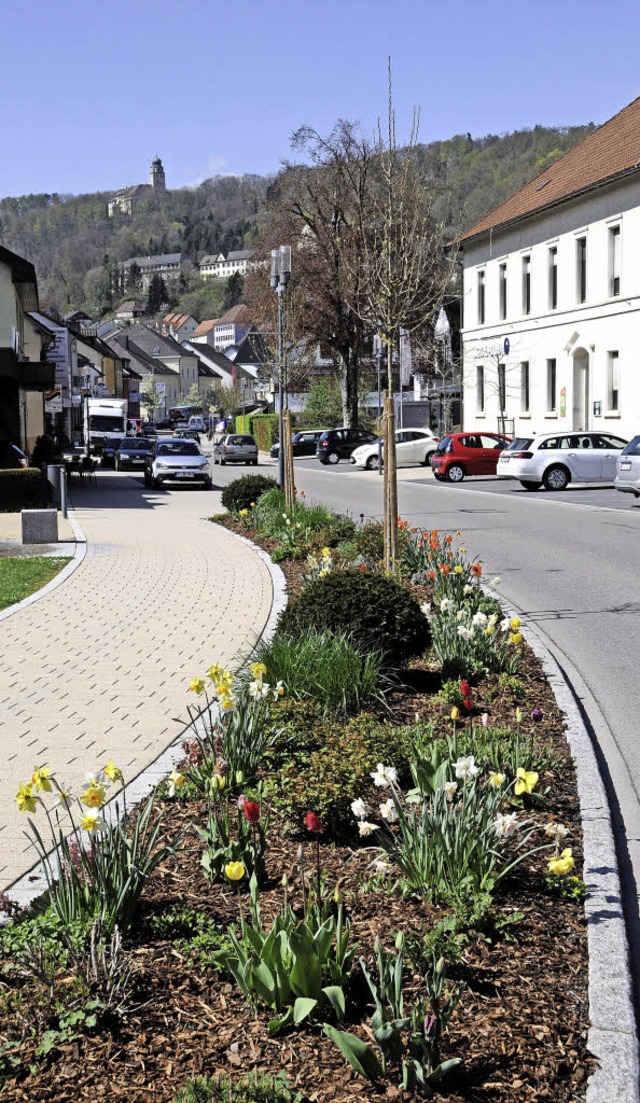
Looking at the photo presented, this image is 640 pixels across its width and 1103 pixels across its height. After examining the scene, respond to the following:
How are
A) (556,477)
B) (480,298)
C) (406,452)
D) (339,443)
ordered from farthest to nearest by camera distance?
A: (339,443)
(480,298)
(406,452)
(556,477)

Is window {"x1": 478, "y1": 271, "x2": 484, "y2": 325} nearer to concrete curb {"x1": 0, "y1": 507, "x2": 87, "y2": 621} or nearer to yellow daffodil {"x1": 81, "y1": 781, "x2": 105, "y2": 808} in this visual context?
concrete curb {"x1": 0, "y1": 507, "x2": 87, "y2": 621}

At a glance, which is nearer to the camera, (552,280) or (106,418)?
(552,280)

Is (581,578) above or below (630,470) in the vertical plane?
below

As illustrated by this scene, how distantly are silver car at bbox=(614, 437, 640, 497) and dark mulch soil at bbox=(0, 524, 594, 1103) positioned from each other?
2255cm

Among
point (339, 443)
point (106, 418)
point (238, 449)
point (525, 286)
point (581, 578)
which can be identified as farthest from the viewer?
point (106, 418)

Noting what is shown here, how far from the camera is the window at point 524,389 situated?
48.2 m

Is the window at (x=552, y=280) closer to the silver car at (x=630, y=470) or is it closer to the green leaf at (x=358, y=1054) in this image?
the silver car at (x=630, y=470)

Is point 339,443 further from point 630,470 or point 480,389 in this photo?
point 630,470

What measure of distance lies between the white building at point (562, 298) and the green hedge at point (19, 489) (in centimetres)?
1976

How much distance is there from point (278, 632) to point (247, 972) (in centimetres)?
474

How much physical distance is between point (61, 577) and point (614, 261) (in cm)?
3028

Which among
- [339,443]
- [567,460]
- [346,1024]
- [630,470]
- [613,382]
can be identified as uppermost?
[613,382]

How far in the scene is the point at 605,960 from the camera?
4.18 metres

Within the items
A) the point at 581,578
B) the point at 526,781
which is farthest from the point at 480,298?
the point at 526,781
